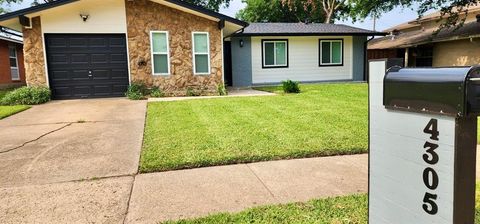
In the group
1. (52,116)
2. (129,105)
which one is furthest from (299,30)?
(52,116)

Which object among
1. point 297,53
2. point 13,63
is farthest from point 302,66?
point 13,63

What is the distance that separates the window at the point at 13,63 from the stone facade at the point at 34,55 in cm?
1048

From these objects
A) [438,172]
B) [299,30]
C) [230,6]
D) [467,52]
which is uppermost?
[230,6]

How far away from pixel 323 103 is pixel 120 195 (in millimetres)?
7116

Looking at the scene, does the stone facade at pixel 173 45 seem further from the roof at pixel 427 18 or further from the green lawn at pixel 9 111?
the roof at pixel 427 18

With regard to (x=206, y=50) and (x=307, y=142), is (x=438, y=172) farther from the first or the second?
(x=206, y=50)

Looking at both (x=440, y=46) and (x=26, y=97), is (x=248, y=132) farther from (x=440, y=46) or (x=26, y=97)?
(x=440, y=46)

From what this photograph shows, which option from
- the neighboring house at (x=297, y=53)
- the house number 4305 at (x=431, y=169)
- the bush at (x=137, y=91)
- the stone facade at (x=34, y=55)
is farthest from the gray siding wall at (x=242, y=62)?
the house number 4305 at (x=431, y=169)

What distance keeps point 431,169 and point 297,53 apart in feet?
54.9

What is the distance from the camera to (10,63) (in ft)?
66.5

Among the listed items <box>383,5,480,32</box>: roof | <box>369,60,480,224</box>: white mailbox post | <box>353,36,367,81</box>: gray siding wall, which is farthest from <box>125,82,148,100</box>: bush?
<box>383,5,480,32</box>: roof

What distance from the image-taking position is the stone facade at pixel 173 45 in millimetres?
12336

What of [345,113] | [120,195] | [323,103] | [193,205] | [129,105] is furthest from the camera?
[129,105]

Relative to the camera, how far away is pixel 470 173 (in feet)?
4.94
